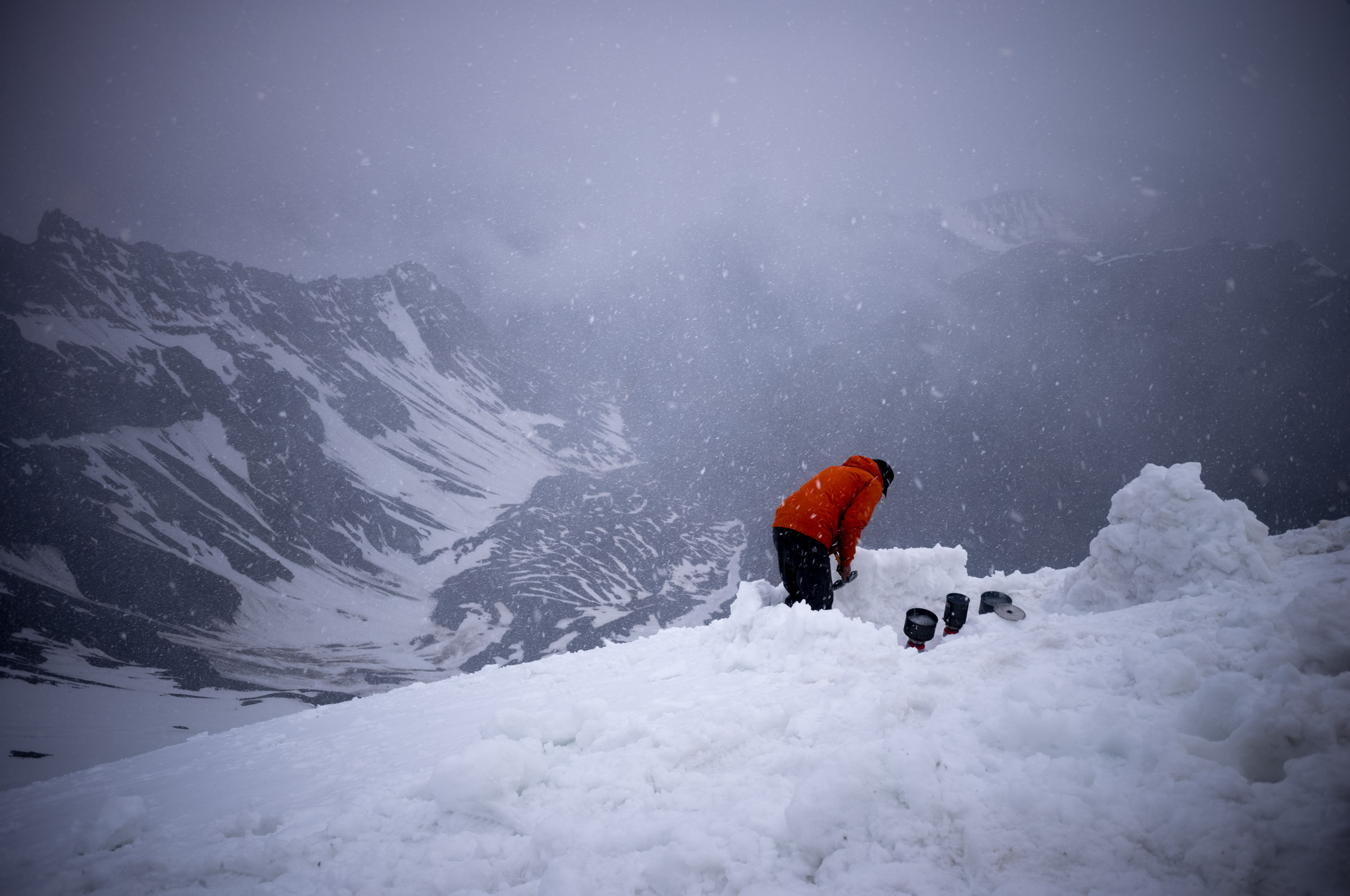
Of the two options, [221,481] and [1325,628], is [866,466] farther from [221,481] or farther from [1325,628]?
[221,481]

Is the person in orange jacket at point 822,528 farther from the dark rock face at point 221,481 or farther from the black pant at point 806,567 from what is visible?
the dark rock face at point 221,481

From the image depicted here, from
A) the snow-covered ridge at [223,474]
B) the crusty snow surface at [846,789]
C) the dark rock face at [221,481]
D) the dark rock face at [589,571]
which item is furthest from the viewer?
the dark rock face at [589,571]

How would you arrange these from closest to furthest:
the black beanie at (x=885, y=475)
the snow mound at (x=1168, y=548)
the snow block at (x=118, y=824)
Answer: the snow block at (x=118, y=824) < the snow mound at (x=1168, y=548) < the black beanie at (x=885, y=475)

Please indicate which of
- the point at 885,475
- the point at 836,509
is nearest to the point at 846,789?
the point at 836,509

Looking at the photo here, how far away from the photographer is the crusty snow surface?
1.50 m

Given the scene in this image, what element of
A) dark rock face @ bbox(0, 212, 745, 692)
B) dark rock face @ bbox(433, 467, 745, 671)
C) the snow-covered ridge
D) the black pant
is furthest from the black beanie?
the snow-covered ridge

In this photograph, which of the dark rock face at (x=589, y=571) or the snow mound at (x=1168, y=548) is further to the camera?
the dark rock face at (x=589, y=571)

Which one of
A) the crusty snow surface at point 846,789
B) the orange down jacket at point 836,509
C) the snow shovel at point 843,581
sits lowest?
the crusty snow surface at point 846,789

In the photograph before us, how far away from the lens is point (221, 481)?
A: 11888 cm

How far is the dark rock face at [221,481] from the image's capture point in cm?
7975

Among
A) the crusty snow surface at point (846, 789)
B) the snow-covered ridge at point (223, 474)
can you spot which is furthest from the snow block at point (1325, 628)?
the snow-covered ridge at point (223, 474)

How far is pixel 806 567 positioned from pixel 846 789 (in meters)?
3.98

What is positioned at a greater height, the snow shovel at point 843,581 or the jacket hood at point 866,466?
the jacket hood at point 866,466

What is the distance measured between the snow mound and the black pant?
272 centimetres
